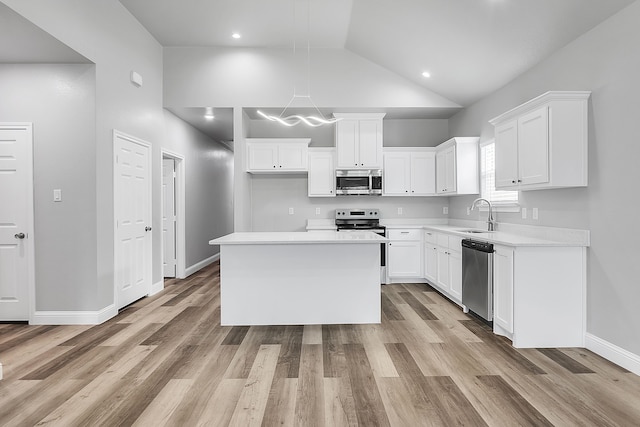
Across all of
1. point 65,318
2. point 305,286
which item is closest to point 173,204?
point 65,318

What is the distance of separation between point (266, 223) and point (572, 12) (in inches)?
189

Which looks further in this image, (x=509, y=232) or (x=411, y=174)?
(x=411, y=174)

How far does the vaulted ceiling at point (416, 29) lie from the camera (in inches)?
125

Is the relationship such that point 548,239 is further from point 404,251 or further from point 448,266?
point 404,251

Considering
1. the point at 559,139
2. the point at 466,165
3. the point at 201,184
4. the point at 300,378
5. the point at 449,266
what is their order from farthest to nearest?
the point at 201,184 < the point at 466,165 < the point at 449,266 < the point at 559,139 < the point at 300,378

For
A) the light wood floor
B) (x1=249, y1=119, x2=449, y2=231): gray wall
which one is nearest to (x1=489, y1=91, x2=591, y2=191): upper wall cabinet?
the light wood floor

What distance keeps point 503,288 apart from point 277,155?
12.4 feet

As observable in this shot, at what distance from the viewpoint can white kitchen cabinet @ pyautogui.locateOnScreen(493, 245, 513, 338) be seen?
10.3 feet

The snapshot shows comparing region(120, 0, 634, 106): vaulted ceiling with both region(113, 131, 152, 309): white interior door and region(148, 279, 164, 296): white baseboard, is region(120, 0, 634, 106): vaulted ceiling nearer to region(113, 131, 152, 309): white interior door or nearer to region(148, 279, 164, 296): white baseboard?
region(113, 131, 152, 309): white interior door

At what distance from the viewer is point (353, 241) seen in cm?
334

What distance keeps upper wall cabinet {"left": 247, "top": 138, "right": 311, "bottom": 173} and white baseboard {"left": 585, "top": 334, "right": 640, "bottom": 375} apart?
4.18 m

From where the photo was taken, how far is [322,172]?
229 inches

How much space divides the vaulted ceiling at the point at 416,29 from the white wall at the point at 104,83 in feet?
1.43

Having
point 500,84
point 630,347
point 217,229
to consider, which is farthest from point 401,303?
point 217,229
